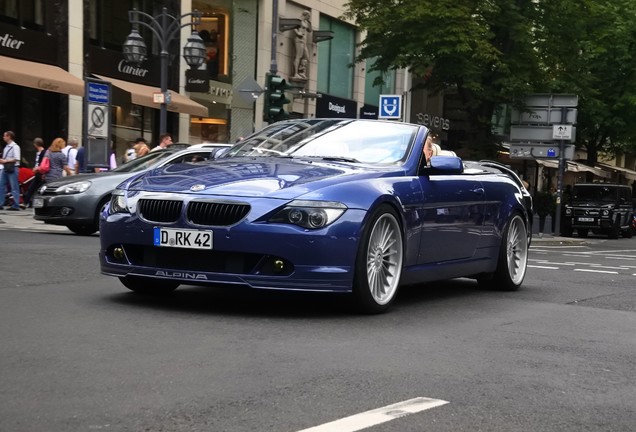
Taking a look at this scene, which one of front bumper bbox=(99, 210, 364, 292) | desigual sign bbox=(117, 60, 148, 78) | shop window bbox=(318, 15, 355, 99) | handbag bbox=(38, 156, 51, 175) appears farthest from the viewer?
shop window bbox=(318, 15, 355, 99)

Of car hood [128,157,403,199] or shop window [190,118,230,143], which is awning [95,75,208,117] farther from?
car hood [128,157,403,199]

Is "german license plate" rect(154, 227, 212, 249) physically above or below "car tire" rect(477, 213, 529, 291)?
above

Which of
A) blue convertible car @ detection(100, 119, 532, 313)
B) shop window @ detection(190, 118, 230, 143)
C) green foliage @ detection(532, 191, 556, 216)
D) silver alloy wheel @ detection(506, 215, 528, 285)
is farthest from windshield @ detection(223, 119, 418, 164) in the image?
green foliage @ detection(532, 191, 556, 216)

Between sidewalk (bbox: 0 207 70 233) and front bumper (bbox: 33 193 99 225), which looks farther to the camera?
sidewalk (bbox: 0 207 70 233)

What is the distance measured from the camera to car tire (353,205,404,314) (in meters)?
7.21

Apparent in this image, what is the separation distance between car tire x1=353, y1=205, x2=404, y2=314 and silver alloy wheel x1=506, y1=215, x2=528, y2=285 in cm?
256

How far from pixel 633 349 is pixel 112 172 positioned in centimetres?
1110

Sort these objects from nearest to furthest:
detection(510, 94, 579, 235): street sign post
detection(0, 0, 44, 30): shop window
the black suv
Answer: detection(0, 0, 44, 30): shop window → detection(510, 94, 579, 235): street sign post → the black suv

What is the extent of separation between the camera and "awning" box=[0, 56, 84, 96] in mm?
24848

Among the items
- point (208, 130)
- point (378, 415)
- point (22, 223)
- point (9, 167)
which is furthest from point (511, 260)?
point (208, 130)

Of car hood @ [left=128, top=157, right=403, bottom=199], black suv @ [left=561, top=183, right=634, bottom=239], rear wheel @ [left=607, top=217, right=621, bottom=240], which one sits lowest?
rear wheel @ [left=607, top=217, right=621, bottom=240]

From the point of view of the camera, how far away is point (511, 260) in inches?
400

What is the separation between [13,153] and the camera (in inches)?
917

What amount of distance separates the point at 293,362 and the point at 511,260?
5151mm
